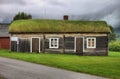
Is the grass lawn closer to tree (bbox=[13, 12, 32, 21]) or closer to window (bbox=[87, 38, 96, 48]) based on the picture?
window (bbox=[87, 38, 96, 48])

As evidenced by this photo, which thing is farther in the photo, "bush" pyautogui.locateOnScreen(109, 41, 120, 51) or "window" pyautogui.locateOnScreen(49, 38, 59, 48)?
"bush" pyautogui.locateOnScreen(109, 41, 120, 51)

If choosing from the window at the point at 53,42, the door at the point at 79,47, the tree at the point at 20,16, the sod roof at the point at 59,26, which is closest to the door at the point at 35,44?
the sod roof at the point at 59,26

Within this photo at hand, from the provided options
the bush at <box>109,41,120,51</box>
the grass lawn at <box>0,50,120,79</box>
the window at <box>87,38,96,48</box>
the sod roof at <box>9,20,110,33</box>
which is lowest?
the bush at <box>109,41,120,51</box>

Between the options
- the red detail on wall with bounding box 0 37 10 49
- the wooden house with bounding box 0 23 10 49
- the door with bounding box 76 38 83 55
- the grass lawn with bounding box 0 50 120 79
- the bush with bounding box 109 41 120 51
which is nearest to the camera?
the grass lawn with bounding box 0 50 120 79

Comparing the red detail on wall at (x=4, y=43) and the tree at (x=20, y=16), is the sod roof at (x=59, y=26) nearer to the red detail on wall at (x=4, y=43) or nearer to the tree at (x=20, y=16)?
the red detail on wall at (x=4, y=43)

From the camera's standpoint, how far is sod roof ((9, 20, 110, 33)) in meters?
49.1

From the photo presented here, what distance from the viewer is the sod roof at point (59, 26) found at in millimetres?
49094

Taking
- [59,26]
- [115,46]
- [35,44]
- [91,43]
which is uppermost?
[59,26]

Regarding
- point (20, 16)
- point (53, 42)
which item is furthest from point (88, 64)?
point (20, 16)

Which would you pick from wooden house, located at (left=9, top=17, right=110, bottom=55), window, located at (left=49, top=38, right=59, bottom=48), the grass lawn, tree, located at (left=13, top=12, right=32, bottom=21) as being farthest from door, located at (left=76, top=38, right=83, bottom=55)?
tree, located at (left=13, top=12, right=32, bottom=21)

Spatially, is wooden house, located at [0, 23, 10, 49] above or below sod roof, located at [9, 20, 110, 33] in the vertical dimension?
below

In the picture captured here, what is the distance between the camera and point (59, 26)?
164 feet

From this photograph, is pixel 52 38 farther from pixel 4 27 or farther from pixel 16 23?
pixel 4 27

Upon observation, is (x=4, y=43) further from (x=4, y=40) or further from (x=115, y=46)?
(x=115, y=46)
